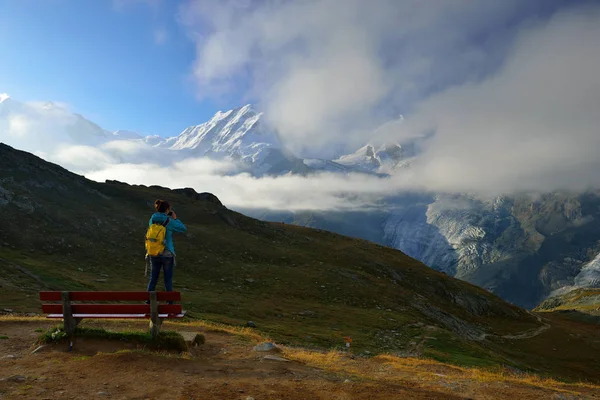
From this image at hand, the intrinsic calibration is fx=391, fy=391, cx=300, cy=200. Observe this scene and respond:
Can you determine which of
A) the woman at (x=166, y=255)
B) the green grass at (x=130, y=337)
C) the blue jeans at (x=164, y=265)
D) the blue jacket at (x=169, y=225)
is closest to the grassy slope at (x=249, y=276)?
the blue jeans at (x=164, y=265)

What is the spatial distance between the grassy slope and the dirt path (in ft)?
49.6

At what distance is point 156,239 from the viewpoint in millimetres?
16359

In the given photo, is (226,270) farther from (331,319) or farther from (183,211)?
(183,211)

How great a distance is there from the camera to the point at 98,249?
169 ft

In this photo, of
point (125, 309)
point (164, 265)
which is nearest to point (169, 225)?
point (164, 265)

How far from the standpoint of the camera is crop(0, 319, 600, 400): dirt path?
36.5 ft

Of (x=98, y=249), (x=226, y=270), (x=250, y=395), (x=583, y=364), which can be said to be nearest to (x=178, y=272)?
(x=226, y=270)

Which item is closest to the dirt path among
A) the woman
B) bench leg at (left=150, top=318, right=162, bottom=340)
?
bench leg at (left=150, top=318, right=162, bottom=340)

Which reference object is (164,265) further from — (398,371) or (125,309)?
(398,371)

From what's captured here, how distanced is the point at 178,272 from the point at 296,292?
15.9 metres

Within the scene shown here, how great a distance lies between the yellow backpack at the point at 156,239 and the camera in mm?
16281

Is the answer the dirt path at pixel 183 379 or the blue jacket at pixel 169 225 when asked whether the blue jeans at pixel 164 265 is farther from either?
the dirt path at pixel 183 379

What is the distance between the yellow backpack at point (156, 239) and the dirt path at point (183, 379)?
3.71 meters

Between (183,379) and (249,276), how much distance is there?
43268 millimetres
